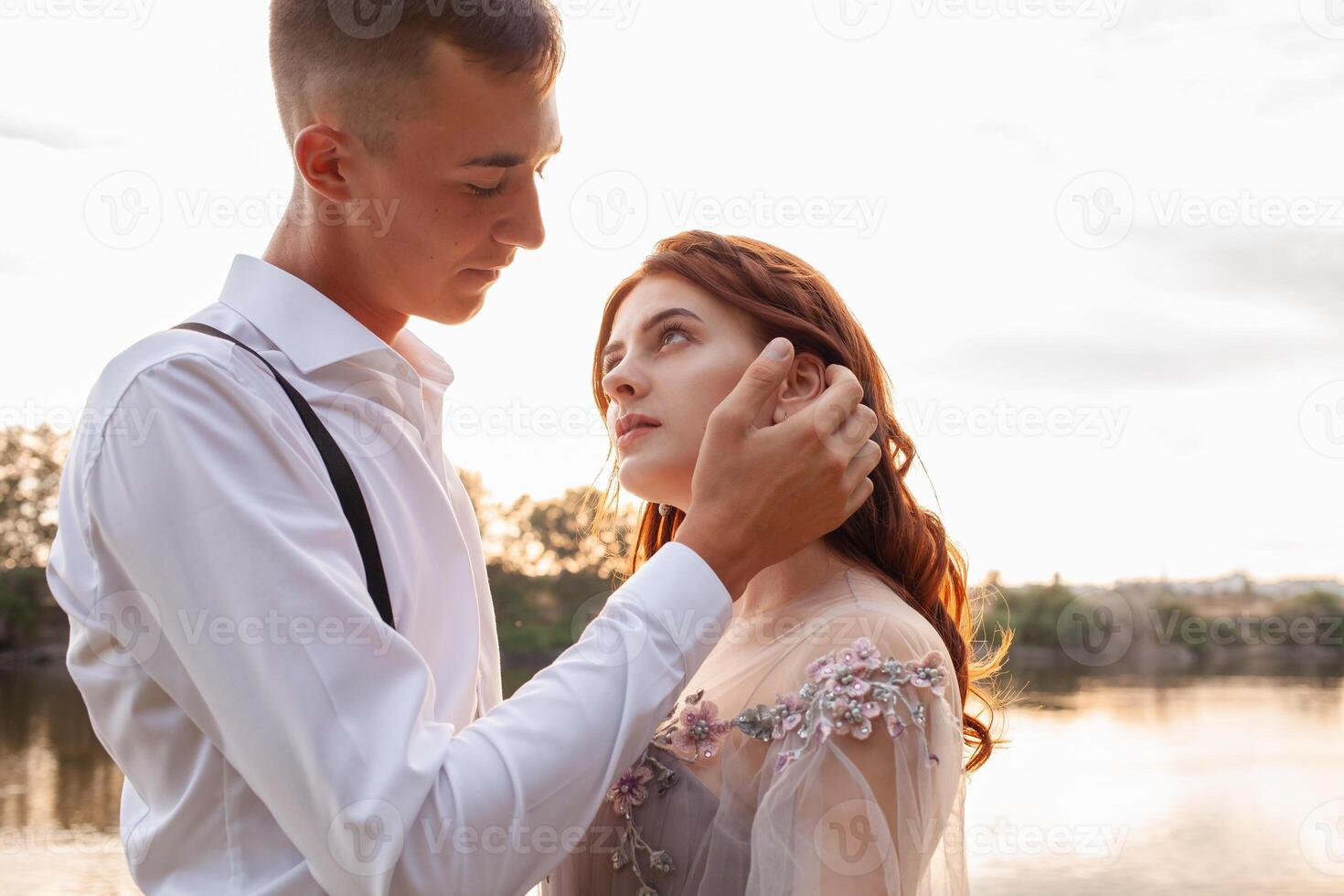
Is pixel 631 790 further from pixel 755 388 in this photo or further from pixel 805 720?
pixel 755 388

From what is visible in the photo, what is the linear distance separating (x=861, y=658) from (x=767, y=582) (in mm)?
523

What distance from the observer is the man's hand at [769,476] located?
6.12ft

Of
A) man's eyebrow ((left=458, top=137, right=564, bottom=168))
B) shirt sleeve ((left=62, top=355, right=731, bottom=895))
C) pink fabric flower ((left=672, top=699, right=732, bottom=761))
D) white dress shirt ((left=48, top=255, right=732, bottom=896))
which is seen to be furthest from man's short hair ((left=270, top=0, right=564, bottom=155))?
pink fabric flower ((left=672, top=699, right=732, bottom=761))

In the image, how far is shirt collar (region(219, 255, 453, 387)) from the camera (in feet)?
6.50

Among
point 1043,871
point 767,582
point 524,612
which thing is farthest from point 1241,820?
point 767,582

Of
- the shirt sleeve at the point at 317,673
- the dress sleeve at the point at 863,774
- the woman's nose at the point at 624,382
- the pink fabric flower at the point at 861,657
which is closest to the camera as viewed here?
the shirt sleeve at the point at 317,673

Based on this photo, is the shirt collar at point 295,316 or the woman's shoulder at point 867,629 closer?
the shirt collar at point 295,316

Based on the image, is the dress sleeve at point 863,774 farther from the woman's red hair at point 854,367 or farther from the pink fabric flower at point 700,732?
the woman's red hair at point 854,367

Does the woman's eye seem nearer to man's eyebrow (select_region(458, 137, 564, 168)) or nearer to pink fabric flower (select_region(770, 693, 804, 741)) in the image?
man's eyebrow (select_region(458, 137, 564, 168))

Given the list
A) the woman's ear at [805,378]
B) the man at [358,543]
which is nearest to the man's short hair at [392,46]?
the man at [358,543]

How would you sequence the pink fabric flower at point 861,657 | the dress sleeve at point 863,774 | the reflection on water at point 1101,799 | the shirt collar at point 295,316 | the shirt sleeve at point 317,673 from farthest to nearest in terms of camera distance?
the reflection on water at point 1101,799 → the pink fabric flower at point 861,657 → the dress sleeve at point 863,774 → the shirt collar at point 295,316 → the shirt sleeve at point 317,673

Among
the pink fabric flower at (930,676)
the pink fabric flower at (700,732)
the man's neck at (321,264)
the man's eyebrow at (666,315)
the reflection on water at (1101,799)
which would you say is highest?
the man's neck at (321,264)

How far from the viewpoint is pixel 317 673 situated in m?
1.53

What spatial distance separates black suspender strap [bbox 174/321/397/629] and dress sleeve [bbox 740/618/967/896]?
88 cm
